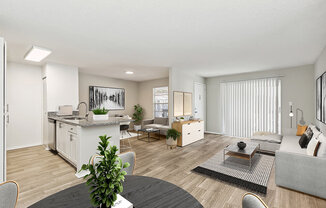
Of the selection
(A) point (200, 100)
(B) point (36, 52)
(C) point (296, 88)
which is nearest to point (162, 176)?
(B) point (36, 52)

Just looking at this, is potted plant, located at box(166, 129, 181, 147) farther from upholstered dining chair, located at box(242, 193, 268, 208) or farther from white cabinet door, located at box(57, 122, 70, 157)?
upholstered dining chair, located at box(242, 193, 268, 208)

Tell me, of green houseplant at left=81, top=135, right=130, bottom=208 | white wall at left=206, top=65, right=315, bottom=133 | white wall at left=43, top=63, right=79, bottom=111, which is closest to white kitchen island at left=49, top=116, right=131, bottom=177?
white wall at left=43, top=63, right=79, bottom=111

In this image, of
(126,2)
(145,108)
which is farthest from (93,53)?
(145,108)

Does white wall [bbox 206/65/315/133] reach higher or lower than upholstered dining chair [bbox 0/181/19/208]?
higher

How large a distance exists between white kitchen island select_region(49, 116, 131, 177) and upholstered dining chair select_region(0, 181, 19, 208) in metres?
1.68

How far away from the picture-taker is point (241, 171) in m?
2.94

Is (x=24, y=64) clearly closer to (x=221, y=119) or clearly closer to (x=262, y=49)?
(x=262, y=49)

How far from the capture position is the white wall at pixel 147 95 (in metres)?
7.32

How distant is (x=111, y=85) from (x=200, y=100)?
395 cm

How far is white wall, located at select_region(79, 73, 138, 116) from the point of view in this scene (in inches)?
231

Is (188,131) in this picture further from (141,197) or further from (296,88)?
(141,197)

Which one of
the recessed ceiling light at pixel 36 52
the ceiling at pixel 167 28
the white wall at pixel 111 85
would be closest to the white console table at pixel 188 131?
the ceiling at pixel 167 28

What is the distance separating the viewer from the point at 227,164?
327 cm

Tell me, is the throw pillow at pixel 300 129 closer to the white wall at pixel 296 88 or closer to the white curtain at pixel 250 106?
the white wall at pixel 296 88
